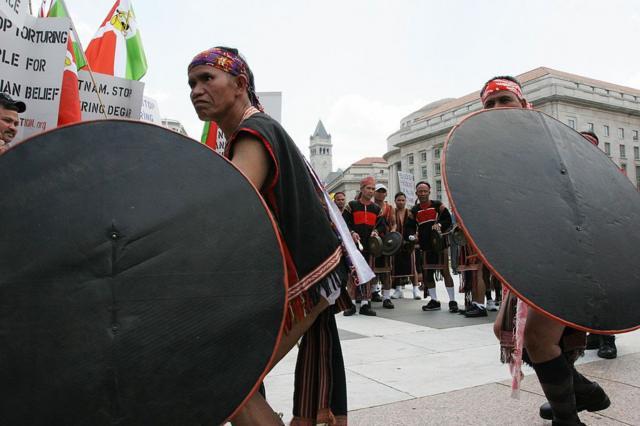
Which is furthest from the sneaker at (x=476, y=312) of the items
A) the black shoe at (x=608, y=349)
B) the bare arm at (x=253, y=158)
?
the bare arm at (x=253, y=158)

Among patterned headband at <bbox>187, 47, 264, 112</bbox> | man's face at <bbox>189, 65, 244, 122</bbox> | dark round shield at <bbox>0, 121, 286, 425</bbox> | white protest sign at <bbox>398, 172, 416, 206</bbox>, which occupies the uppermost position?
white protest sign at <bbox>398, 172, 416, 206</bbox>

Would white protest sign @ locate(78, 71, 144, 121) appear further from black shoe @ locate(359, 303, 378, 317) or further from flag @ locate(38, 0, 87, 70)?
black shoe @ locate(359, 303, 378, 317)

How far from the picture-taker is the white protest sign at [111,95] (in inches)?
181

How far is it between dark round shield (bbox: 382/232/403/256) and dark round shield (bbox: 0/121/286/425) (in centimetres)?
630

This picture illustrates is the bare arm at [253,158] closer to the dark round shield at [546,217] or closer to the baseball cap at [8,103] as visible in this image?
the dark round shield at [546,217]

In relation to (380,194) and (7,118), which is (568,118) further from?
(7,118)

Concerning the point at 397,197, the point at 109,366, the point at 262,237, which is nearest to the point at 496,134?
the point at 262,237

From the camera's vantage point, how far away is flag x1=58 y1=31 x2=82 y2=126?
157 inches

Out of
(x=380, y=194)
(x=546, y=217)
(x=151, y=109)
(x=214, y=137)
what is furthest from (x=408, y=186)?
(x=546, y=217)

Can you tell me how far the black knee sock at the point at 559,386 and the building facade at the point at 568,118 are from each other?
138 ft

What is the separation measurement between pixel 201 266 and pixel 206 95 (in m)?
0.74

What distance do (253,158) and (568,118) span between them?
55918mm

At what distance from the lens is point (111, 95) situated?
4754 mm

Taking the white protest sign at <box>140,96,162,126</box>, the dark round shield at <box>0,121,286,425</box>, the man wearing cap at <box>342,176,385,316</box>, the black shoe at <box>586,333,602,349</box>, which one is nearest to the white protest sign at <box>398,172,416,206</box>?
the man wearing cap at <box>342,176,385,316</box>
